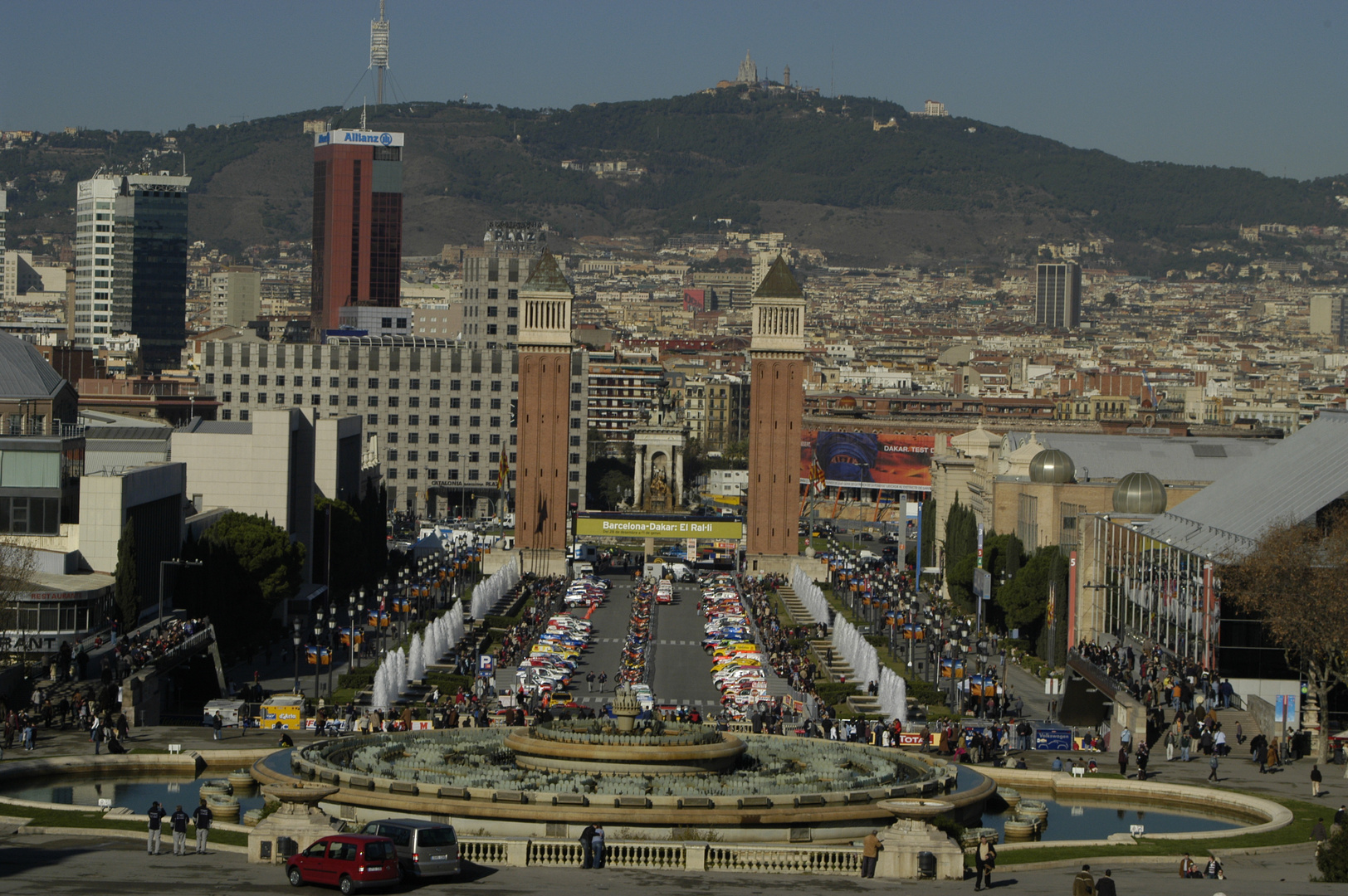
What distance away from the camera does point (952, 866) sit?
117 feet

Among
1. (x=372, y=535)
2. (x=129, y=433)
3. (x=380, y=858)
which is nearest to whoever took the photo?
(x=380, y=858)

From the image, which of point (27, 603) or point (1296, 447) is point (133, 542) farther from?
point (1296, 447)

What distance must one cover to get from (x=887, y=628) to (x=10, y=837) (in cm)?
6180

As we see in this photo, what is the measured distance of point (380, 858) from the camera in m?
32.5

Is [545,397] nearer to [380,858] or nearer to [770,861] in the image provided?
[770,861]

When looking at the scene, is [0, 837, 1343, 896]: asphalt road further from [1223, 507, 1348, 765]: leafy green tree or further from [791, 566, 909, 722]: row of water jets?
[791, 566, 909, 722]: row of water jets

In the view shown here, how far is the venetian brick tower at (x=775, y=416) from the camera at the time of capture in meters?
127

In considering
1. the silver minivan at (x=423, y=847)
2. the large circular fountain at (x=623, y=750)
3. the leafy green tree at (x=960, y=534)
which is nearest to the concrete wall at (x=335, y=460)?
the leafy green tree at (x=960, y=534)

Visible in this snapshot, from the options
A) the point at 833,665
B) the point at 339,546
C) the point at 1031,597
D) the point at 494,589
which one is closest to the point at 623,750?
the point at 833,665

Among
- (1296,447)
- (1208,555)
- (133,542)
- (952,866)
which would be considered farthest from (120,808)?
(1296,447)

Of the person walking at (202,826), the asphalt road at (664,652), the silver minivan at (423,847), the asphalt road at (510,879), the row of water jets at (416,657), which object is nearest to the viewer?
the asphalt road at (510,879)

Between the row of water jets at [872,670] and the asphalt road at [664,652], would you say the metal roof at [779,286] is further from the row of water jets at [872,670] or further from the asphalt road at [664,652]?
the row of water jets at [872,670]

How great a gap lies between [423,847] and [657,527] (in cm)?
9275

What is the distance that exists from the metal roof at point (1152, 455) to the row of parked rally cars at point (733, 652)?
1797 centimetres
